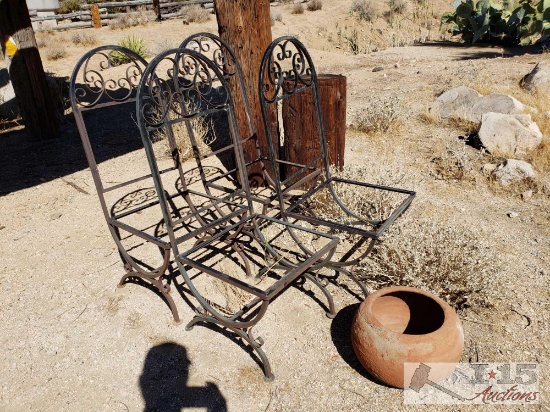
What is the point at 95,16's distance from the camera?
695 inches

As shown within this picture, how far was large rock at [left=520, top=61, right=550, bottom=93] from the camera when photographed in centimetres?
587

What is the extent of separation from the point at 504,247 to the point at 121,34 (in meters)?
16.9

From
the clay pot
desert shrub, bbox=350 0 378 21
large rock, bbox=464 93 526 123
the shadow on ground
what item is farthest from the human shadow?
desert shrub, bbox=350 0 378 21

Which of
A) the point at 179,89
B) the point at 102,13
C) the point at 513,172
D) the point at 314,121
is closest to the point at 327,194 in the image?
the point at 314,121

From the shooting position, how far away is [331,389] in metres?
2.20

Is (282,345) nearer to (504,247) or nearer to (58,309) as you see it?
(58,309)

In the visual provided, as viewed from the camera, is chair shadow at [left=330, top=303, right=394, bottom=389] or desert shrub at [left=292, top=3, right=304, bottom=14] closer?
chair shadow at [left=330, top=303, right=394, bottom=389]

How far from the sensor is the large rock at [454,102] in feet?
18.0

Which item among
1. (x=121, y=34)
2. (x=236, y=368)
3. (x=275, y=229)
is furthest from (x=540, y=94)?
(x=121, y=34)

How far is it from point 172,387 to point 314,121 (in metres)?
2.57

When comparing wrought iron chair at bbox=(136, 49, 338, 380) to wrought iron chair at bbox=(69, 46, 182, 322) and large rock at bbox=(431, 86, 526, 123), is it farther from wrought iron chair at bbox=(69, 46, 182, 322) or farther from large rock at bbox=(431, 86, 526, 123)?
large rock at bbox=(431, 86, 526, 123)

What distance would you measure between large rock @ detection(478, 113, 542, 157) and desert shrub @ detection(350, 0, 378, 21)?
1547 centimetres

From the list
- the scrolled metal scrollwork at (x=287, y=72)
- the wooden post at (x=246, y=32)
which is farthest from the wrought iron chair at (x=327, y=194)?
the wooden post at (x=246, y=32)

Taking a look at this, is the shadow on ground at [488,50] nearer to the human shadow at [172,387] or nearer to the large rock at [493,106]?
the large rock at [493,106]
